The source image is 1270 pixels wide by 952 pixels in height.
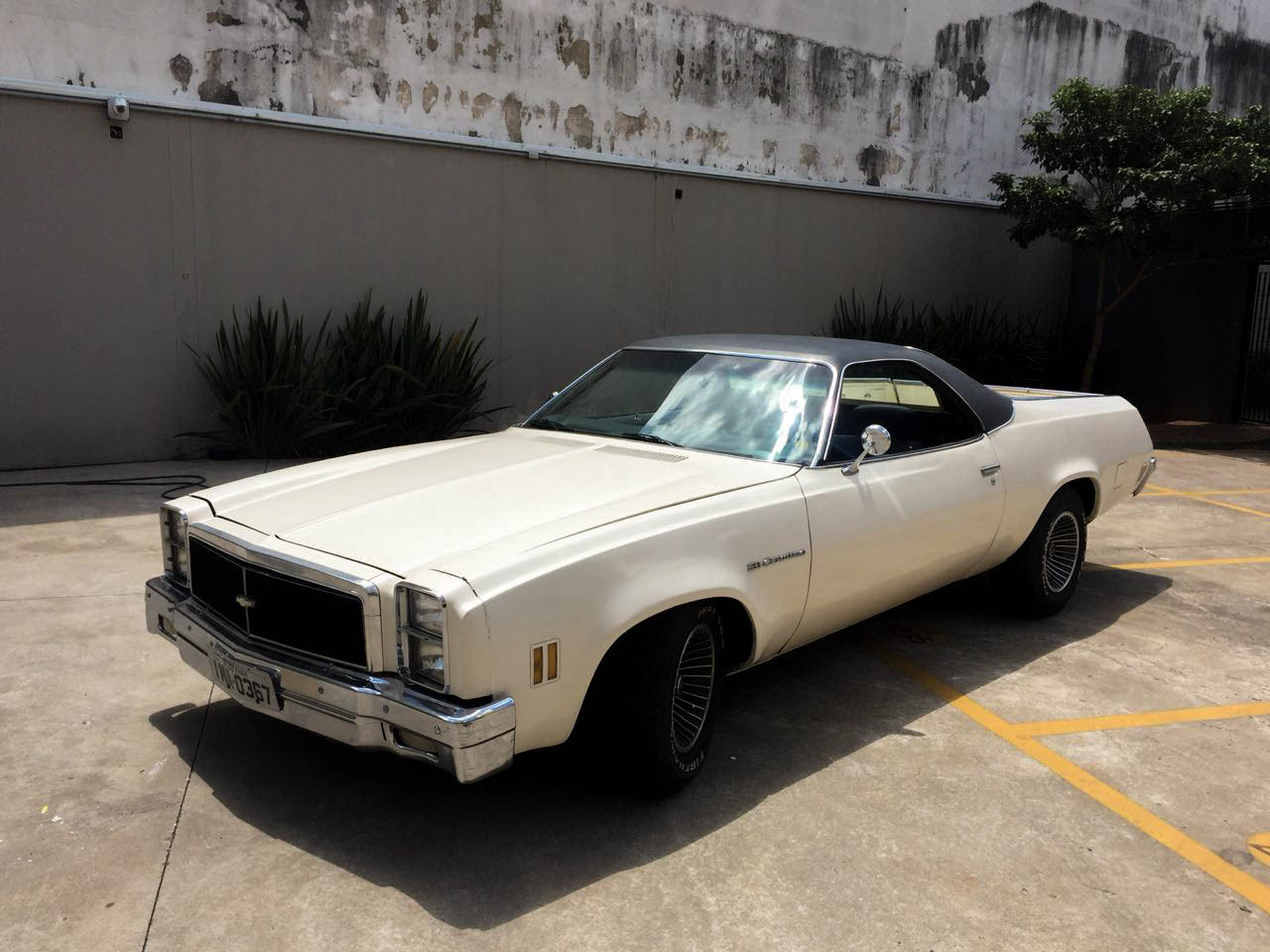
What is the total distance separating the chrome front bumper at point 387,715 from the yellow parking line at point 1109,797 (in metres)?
2.05

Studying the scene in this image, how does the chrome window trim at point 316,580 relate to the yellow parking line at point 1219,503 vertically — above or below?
above

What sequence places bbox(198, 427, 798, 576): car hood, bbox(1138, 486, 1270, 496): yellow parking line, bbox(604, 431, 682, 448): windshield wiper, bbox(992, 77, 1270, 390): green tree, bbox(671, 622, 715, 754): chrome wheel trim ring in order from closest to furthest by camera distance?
bbox(198, 427, 798, 576): car hood
bbox(671, 622, 715, 754): chrome wheel trim ring
bbox(604, 431, 682, 448): windshield wiper
bbox(1138, 486, 1270, 496): yellow parking line
bbox(992, 77, 1270, 390): green tree

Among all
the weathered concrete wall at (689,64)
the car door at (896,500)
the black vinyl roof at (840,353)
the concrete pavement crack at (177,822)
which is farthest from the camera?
the weathered concrete wall at (689,64)

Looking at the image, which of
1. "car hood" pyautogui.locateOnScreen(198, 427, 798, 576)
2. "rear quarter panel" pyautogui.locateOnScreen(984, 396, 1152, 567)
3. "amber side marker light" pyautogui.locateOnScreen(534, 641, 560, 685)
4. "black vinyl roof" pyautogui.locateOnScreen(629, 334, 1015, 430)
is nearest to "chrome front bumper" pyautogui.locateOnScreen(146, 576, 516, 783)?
"amber side marker light" pyautogui.locateOnScreen(534, 641, 560, 685)

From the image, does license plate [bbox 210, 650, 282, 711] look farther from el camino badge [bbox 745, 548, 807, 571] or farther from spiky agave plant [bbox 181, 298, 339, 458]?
spiky agave plant [bbox 181, 298, 339, 458]

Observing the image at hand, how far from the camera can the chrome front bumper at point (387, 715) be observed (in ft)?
8.98

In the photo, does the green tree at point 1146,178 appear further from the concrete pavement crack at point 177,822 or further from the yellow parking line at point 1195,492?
the concrete pavement crack at point 177,822

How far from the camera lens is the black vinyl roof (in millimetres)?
4434

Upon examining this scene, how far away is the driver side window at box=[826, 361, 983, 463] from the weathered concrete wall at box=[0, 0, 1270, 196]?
271 inches

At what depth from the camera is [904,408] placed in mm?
4871

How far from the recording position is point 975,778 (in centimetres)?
359

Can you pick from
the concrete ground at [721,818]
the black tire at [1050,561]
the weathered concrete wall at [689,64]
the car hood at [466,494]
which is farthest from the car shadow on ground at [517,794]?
the weathered concrete wall at [689,64]

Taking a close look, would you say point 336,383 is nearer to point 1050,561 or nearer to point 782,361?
point 782,361

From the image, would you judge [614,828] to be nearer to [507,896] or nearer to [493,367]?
[507,896]
